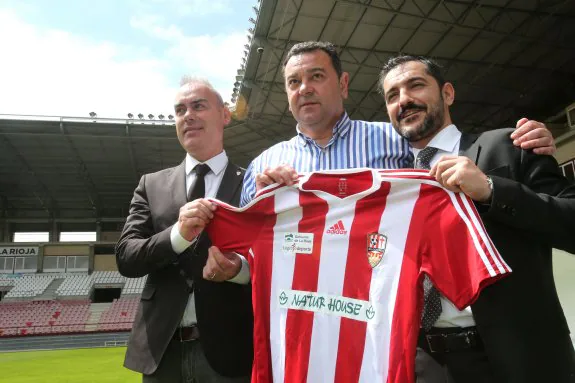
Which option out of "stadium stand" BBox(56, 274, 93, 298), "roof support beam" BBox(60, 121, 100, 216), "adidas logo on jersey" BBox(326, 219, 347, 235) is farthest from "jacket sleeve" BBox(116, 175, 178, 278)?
"stadium stand" BBox(56, 274, 93, 298)

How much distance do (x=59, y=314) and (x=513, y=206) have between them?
28.0 metres

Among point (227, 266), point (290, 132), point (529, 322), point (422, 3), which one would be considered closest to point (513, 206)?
point (529, 322)

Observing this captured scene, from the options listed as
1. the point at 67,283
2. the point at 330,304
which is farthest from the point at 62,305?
the point at 330,304

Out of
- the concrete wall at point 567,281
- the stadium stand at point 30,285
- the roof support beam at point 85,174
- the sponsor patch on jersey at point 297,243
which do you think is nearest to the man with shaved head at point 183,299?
the sponsor patch on jersey at point 297,243

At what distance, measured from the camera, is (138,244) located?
7.89 ft

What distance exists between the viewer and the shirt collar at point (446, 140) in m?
2.21

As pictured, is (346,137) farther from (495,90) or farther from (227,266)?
(495,90)

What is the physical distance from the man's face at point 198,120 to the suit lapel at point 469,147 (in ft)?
4.73

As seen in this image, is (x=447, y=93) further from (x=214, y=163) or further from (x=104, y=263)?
(x=104, y=263)

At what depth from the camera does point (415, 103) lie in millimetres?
2287

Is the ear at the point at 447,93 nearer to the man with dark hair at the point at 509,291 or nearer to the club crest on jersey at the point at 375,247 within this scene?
the man with dark hair at the point at 509,291

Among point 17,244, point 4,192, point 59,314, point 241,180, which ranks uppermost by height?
point 4,192

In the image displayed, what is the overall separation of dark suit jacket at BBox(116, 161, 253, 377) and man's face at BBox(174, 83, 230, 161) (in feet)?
1.16

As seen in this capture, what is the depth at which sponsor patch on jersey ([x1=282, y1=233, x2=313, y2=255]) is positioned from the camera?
219 centimetres
